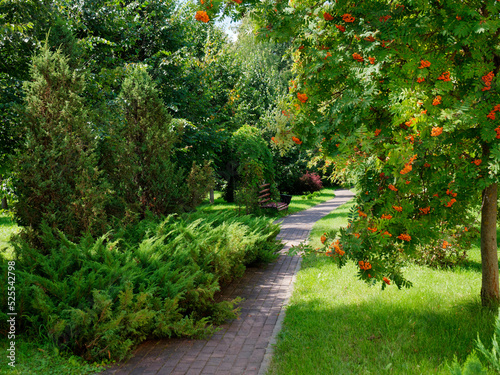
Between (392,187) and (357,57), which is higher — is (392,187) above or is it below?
below

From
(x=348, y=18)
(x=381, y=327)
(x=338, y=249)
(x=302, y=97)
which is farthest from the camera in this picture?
(x=381, y=327)

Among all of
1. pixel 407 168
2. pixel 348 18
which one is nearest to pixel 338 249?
pixel 407 168

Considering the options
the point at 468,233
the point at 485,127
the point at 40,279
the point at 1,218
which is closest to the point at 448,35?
the point at 485,127

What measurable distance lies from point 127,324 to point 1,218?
59.0ft

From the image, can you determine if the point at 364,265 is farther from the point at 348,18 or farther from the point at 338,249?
the point at 348,18

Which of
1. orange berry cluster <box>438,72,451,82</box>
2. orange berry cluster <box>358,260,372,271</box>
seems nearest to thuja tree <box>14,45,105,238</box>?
orange berry cluster <box>358,260,372,271</box>

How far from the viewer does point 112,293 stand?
14.2 feet

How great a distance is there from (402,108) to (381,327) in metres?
2.76

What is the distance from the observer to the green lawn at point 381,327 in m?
3.85

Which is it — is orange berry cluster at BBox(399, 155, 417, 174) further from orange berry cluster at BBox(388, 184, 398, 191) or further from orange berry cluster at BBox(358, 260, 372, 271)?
orange berry cluster at BBox(358, 260, 372, 271)

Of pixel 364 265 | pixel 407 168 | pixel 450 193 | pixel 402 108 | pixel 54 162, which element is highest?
pixel 54 162

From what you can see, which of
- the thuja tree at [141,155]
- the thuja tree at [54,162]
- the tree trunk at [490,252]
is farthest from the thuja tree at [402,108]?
the thuja tree at [141,155]

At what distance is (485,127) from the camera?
3.30 m

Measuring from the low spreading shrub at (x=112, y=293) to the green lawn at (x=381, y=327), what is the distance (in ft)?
3.79
